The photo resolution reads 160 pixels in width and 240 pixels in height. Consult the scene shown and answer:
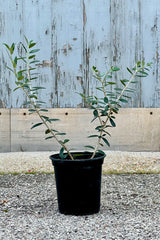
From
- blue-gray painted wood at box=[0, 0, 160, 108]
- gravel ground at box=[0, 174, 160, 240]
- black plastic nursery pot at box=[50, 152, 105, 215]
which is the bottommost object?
gravel ground at box=[0, 174, 160, 240]

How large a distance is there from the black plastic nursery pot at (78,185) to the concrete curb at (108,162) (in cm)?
99

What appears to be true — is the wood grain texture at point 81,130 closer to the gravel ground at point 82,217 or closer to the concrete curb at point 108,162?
the concrete curb at point 108,162

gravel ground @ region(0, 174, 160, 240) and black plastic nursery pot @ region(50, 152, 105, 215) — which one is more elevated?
black plastic nursery pot @ region(50, 152, 105, 215)

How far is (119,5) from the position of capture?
3.59 m

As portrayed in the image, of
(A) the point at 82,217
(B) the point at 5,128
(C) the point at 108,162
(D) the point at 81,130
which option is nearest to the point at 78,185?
(A) the point at 82,217

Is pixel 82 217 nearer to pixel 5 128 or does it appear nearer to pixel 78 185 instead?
pixel 78 185

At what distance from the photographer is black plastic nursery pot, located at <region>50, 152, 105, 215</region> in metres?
2.07

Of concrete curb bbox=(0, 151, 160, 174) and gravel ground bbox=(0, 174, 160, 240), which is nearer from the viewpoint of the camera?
gravel ground bbox=(0, 174, 160, 240)

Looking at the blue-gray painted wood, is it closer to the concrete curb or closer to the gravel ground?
the concrete curb

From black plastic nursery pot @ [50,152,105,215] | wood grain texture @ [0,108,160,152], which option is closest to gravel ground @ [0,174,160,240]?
black plastic nursery pot @ [50,152,105,215]

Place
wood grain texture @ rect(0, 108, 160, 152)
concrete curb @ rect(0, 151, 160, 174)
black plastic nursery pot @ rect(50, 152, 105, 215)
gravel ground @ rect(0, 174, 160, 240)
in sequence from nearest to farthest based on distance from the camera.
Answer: gravel ground @ rect(0, 174, 160, 240)
black plastic nursery pot @ rect(50, 152, 105, 215)
concrete curb @ rect(0, 151, 160, 174)
wood grain texture @ rect(0, 108, 160, 152)

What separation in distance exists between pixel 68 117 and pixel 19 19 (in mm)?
1049

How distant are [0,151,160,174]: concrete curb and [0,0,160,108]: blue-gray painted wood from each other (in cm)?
51

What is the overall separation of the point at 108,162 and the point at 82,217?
1199mm
